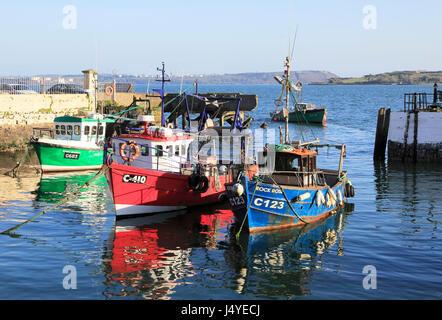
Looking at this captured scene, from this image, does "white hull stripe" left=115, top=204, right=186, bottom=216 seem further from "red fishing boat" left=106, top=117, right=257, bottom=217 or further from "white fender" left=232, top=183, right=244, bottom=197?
"white fender" left=232, top=183, right=244, bottom=197

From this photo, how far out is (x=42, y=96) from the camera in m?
46.5

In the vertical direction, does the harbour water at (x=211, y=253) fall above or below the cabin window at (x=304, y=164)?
below

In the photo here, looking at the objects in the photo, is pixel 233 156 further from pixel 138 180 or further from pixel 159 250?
pixel 159 250

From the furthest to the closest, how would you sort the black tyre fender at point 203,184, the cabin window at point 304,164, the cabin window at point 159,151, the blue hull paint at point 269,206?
the cabin window at point 159,151
the black tyre fender at point 203,184
the cabin window at point 304,164
the blue hull paint at point 269,206

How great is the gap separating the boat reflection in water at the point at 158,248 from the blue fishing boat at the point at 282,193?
1709mm

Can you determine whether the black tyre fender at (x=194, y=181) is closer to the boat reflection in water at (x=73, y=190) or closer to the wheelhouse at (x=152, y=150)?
the wheelhouse at (x=152, y=150)

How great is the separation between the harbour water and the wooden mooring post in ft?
45.7

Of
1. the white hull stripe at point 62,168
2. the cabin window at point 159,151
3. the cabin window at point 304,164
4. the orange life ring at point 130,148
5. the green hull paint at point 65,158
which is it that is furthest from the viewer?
the white hull stripe at point 62,168

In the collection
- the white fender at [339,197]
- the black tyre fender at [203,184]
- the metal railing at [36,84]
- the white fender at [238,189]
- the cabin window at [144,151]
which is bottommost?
the white fender at [339,197]

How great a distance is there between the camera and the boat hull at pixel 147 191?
76.5 feet

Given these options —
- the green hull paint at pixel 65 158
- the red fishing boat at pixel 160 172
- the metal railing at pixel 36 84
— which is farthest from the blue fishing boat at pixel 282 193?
the metal railing at pixel 36 84

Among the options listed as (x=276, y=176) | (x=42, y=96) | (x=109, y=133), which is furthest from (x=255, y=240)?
(x=42, y=96)

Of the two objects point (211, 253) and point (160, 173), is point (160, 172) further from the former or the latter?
point (211, 253)

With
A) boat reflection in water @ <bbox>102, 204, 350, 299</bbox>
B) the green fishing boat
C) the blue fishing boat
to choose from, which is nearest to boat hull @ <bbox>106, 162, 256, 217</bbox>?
boat reflection in water @ <bbox>102, 204, 350, 299</bbox>
